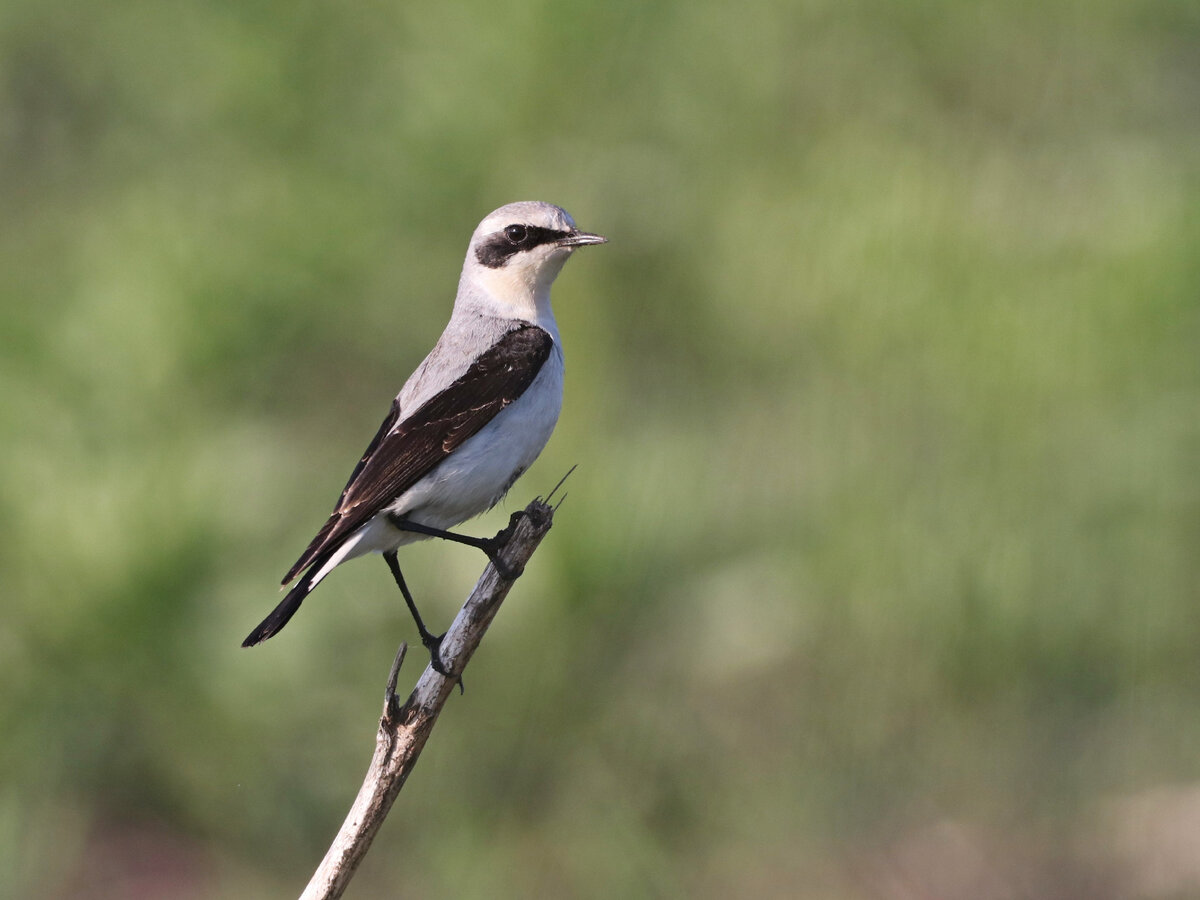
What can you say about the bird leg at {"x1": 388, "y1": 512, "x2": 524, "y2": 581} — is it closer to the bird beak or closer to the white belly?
the white belly

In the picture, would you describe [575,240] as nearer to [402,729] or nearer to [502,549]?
[502,549]

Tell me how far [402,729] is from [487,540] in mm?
838

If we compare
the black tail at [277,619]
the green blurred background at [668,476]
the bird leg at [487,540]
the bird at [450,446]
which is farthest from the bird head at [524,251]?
the black tail at [277,619]

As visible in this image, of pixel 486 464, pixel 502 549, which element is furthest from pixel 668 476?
pixel 502 549

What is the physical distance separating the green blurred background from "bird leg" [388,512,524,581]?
2.39ft

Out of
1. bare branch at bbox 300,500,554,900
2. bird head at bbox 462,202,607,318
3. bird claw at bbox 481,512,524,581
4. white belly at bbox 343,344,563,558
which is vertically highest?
bird head at bbox 462,202,607,318

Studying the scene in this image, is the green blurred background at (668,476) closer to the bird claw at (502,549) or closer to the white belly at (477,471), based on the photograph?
the white belly at (477,471)

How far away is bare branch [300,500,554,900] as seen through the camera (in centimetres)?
323

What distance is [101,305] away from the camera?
817 centimetres

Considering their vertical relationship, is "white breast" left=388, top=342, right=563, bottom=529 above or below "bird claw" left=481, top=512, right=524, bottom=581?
above

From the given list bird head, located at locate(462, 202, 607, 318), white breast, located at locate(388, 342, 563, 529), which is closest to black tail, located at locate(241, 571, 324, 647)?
white breast, located at locate(388, 342, 563, 529)

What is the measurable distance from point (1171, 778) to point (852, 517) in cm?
205

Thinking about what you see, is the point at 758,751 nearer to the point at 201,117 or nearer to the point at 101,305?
the point at 101,305

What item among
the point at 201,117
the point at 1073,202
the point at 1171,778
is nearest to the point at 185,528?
the point at 201,117
